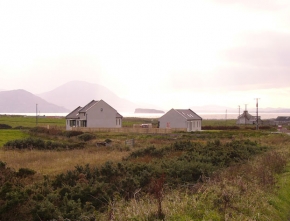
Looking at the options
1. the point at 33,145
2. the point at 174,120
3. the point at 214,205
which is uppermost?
the point at 174,120

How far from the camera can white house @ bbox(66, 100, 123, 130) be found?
216ft

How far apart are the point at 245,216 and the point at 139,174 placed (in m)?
7.38

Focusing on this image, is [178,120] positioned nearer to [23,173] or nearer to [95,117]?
[95,117]

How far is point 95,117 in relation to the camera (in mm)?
66188

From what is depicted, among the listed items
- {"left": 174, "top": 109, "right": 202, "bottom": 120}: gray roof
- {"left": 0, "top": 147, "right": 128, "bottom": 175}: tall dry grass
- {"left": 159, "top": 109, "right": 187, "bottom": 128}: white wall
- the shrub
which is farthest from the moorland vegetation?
{"left": 174, "top": 109, "right": 202, "bottom": 120}: gray roof

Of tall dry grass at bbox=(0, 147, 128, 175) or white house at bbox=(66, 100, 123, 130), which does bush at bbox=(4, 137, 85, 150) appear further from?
white house at bbox=(66, 100, 123, 130)

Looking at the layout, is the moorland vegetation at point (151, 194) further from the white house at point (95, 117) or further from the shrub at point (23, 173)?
the white house at point (95, 117)

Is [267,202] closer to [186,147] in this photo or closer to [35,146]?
[186,147]

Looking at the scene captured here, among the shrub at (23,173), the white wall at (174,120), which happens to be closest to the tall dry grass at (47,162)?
the shrub at (23,173)

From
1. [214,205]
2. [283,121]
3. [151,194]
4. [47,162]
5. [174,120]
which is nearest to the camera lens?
[214,205]

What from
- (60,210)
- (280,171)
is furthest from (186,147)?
(60,210)

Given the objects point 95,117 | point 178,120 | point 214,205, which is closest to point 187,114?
point 178,120

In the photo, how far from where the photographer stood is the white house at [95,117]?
6588cm

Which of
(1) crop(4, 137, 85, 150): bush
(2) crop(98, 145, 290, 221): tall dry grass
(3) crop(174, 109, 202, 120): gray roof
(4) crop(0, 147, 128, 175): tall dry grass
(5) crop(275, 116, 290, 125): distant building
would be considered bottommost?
(4) crop(0, 147, 128, 175): tall dry grass
